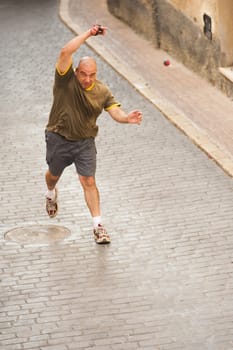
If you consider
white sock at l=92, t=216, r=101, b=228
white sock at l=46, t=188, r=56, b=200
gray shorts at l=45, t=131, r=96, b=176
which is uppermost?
gray shorts at l=45, t=131, r=96, b=176

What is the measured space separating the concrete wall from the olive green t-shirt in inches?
231

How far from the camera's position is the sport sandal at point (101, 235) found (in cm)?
1135

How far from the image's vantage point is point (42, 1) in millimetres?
24609

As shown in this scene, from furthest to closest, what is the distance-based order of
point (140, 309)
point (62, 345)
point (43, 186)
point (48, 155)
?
point (43, 186)
point (48, 155)
point (140, 309)
point (62, 345)

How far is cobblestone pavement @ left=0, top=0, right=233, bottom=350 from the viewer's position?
30.9 feet

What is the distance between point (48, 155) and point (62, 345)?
3.00 metres

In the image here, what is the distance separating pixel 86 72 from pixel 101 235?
171 centimetres

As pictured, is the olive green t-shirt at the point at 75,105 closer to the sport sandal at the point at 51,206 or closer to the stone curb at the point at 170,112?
the sport sandal at the point at 51,206

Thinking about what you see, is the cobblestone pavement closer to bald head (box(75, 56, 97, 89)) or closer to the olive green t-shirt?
the olive green t-shirt

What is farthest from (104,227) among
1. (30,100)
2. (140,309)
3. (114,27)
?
(114,27)

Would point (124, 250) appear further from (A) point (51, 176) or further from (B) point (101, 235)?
(A) point (51, 176)

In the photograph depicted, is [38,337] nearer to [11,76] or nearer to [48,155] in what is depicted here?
[48,155]

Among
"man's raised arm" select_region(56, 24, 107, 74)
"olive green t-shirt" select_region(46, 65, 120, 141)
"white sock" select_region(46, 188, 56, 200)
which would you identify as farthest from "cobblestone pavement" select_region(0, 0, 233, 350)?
"man's raised arm" select_region(56, 24, 107, 74)

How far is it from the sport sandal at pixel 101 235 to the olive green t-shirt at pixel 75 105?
959mm
